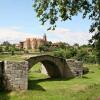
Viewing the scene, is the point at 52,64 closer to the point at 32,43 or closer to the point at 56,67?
the point at 56,67

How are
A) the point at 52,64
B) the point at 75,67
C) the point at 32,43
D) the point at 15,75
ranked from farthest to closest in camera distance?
the point at 32,43 < the point at 52,64 < the point at 75,67 < the point at 15,75

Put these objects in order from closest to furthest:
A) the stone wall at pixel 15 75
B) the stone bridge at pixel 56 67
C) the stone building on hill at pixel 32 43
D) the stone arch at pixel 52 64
A: 1. the stone wall at pixel 15 75
2. the stone arch at pixel 52 64
3. the stone bridge at pixel 56 67
4. the stone building on hill at pixel 32 43

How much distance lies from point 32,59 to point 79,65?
6.98 meters

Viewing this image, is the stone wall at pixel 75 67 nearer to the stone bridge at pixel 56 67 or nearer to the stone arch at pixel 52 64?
the stone bridge at pixel 56 67

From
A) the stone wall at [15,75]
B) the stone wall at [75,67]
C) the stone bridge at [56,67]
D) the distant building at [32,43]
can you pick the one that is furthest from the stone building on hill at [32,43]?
the stone wall at [15,75]

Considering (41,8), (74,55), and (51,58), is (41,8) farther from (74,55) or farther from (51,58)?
(74,55)

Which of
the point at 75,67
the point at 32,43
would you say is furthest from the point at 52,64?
the point at 32,43

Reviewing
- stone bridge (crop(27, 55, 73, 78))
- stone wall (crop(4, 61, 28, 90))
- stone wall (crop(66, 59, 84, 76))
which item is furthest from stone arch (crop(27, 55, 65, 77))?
stone wall (crop(4, 61, 28, 90))

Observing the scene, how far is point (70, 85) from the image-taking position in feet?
109

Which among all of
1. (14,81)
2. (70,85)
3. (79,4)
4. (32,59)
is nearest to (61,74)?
(32,59)

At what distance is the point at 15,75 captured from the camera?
27.9 meters

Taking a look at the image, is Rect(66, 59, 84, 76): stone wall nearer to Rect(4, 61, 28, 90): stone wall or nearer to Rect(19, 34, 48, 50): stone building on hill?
Rect(4, 61, 28, 90): stone wall

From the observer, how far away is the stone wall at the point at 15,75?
27.7 meters

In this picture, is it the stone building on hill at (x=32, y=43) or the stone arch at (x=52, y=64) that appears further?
the stone building on hill at (x=32, y=43)
